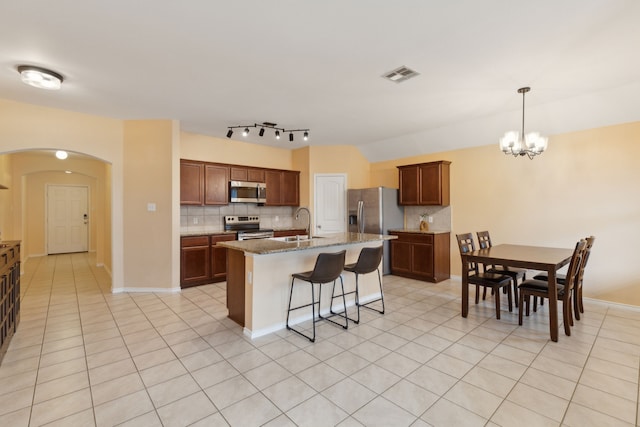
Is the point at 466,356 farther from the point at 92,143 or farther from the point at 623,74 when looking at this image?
the point at 92,143

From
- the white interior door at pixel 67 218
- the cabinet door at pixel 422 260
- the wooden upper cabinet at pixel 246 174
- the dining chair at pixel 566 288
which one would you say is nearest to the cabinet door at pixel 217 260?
the wooden upper cabinet at pixel 246 174

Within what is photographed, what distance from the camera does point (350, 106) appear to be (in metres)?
4.22

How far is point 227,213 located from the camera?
602 centimetres

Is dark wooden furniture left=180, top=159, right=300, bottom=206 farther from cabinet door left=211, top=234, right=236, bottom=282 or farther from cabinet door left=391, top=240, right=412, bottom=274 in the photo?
cabinet door left=391, top=240, right=412, bottom=274

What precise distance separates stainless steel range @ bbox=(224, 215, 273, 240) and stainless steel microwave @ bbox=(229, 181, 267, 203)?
0.39 m

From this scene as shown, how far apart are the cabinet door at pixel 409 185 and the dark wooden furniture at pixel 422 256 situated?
0.67 metres

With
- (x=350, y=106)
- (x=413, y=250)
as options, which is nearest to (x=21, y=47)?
(x=350, y=106)

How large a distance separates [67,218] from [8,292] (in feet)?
23.5

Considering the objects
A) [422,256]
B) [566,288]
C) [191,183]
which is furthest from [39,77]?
[566,288]

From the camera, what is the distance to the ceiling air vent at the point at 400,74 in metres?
→ 3.10

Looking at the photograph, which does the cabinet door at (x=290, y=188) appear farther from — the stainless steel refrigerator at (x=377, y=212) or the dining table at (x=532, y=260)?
the dining table at (x=532, y=260)

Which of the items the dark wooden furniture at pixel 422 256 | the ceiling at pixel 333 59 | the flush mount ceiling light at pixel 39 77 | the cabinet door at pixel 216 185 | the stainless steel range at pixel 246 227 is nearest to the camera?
the ceiling at pixel 333 59

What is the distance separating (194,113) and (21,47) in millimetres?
1986

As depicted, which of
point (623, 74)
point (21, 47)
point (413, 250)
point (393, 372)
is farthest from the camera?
point (413, 250)
